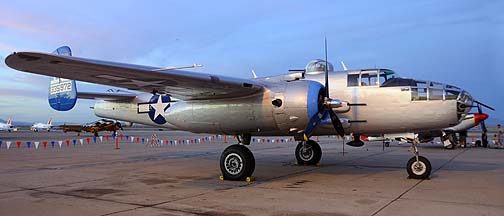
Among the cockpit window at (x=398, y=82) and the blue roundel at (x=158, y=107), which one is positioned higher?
the cockpit window at (x=398, y=82)

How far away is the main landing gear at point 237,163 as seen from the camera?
411 inches

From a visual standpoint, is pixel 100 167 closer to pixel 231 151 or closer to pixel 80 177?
pixel 80 177

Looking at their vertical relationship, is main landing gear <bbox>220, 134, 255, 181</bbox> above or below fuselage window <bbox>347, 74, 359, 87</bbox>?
below

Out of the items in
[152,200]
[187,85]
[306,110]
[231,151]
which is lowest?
[152,200]

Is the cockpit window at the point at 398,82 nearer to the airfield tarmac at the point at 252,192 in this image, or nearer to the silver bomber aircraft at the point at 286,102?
the silver bomber aircraft at the point at 286,102

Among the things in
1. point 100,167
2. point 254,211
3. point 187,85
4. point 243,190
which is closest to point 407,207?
point 254,211

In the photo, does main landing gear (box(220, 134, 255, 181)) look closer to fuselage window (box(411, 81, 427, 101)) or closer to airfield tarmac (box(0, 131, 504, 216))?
airfield tarmac (box(0, 131, 504, 216))

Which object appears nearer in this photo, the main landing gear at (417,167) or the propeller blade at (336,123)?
the propeller blade at (336,123)

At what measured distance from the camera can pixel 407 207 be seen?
23.2 feet

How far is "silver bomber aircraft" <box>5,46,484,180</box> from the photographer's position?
9.48 metres

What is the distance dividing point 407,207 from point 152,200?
482 centimetres

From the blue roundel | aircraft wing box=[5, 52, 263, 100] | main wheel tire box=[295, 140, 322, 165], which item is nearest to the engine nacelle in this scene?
aircraft wing box=[5, 52, 263, 100]

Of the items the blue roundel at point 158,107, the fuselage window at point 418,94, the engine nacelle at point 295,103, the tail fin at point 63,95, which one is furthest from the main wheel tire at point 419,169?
the tail fin at point 63,95

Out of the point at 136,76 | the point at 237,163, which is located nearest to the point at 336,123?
the point at 237,163
